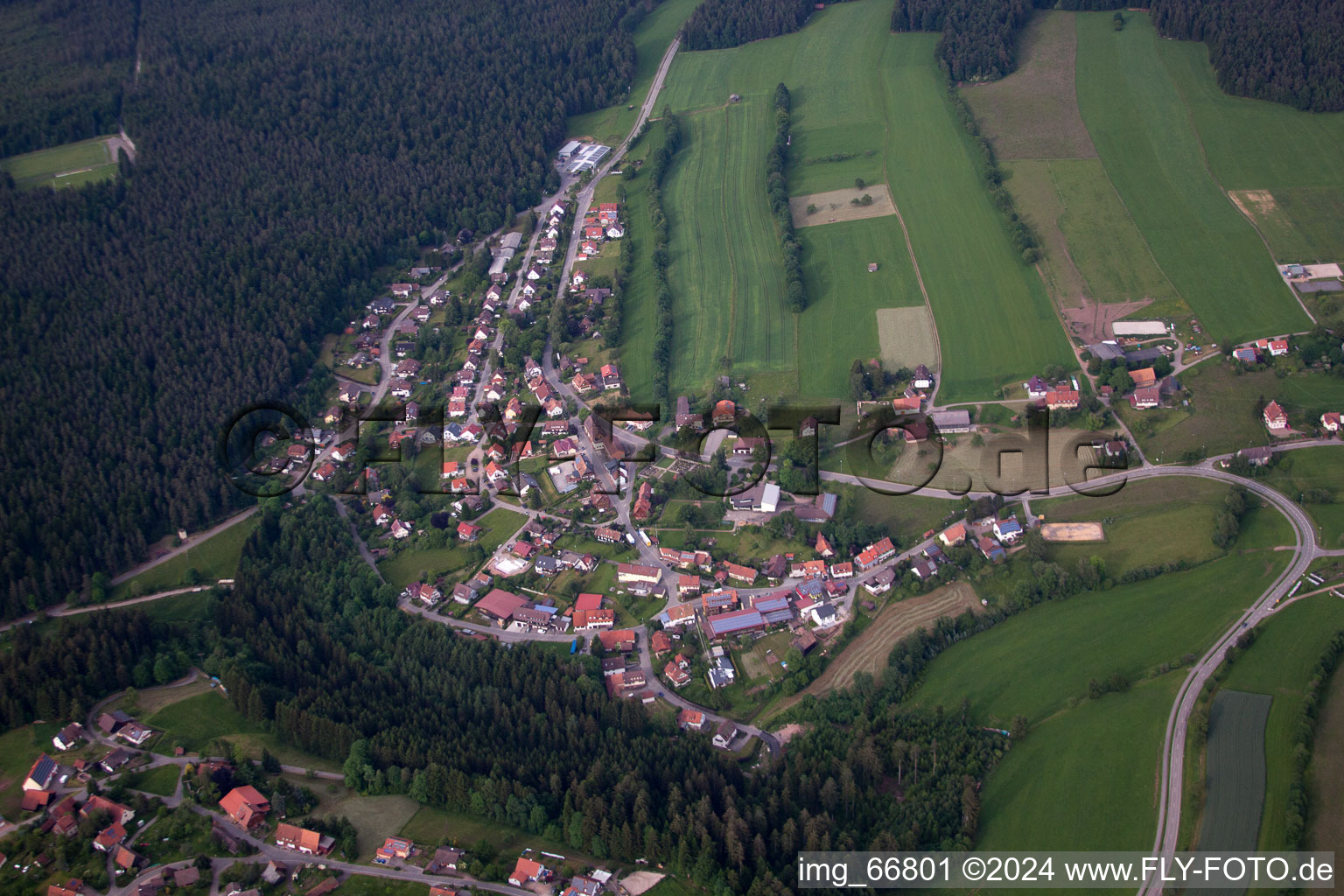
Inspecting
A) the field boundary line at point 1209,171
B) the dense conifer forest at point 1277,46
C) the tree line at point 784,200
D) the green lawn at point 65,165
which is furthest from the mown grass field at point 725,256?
the green lawn at point 65,165

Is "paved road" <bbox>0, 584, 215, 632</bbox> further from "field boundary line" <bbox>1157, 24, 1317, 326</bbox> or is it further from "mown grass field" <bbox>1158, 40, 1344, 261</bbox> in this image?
"mown grass field" <bbox>1158, 40, 1344, 261</bbox>

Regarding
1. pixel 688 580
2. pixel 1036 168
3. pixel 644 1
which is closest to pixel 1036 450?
pixel 688 580

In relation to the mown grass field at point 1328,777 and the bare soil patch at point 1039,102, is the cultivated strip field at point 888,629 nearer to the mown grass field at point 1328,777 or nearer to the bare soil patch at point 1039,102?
the mown grass field at point 1328,777

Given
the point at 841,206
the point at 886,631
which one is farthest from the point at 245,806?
the point at 841,206

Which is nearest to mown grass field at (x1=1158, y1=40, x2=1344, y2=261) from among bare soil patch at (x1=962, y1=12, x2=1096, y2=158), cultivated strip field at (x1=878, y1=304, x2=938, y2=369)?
bare soil patch at (x1=962, y1=12, x2=1096, y2=158)

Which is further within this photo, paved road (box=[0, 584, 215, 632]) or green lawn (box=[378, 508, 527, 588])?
green lawn (box=[378, 508, 527, 588])

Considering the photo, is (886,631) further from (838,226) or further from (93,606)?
(93,606)
